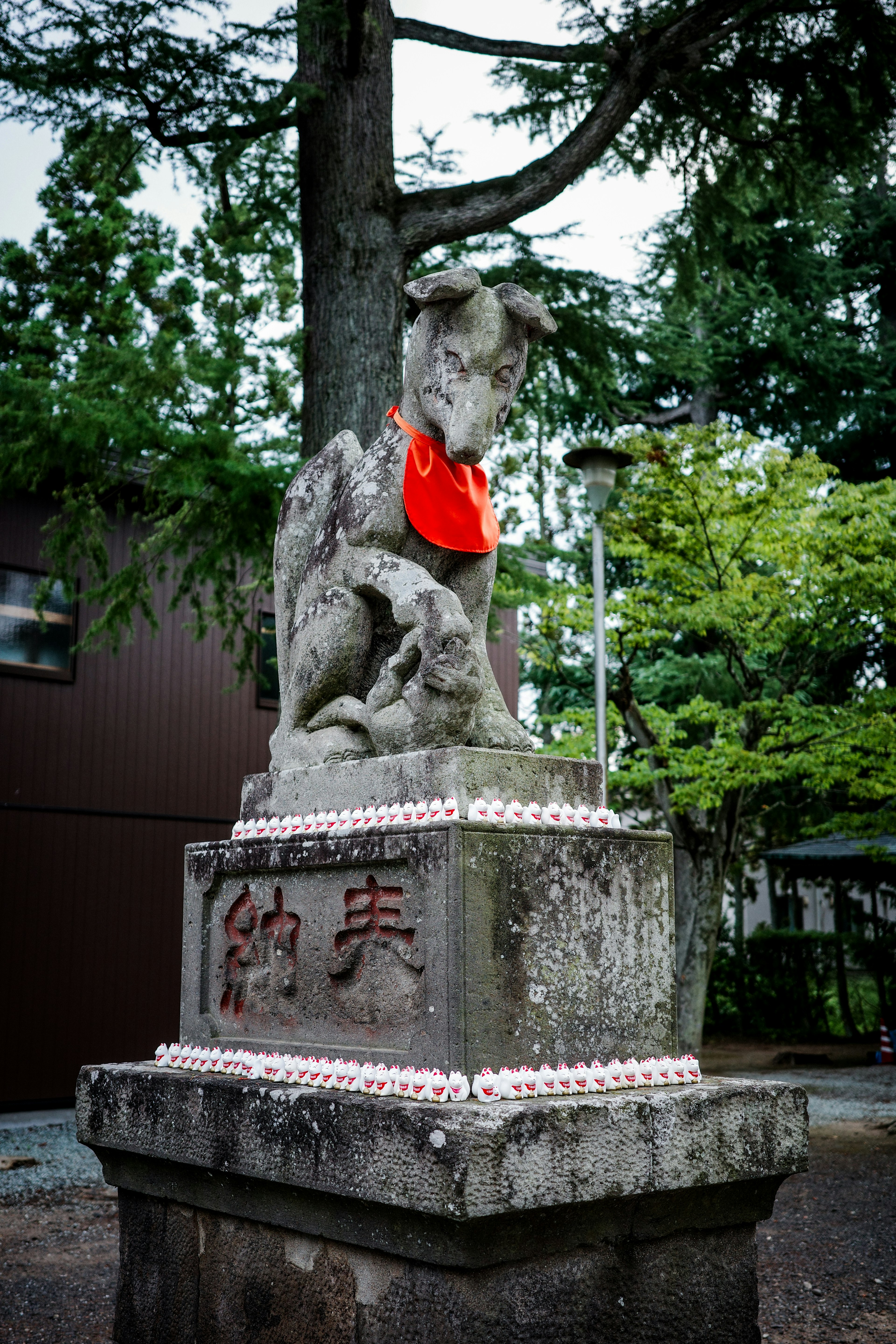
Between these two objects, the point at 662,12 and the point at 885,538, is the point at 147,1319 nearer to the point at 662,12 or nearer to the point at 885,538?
the point at 885,538

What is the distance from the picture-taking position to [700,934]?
994 centimetres

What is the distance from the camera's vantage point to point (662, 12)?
8.48 metres

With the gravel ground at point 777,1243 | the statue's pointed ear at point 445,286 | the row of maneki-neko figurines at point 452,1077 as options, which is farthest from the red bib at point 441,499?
the gravel ground at point 777,1243

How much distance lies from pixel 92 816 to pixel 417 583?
8.37 m

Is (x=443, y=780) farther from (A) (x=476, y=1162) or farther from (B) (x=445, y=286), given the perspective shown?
(B) (x=445, y=286)

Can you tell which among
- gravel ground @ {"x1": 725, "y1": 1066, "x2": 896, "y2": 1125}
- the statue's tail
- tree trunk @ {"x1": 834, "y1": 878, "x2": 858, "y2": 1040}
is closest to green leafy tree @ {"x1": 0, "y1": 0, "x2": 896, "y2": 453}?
the statue's tail

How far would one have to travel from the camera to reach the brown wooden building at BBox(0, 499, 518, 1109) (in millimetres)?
10547

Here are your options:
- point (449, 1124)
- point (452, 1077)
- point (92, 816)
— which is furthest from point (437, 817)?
point (92, 816)

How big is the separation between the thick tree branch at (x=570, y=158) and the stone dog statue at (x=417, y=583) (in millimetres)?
4918

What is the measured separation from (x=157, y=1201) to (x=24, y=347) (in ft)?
19.5

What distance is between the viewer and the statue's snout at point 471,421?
3.45 metres

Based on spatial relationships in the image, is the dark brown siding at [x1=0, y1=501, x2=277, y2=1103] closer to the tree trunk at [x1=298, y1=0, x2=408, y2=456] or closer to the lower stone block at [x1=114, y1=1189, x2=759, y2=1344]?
the tree trunk at [x1=298, y1=0, x2=408, y2=456]

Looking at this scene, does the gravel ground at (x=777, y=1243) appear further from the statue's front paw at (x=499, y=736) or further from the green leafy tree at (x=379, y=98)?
the green leafy tree at (x=379, y=98)

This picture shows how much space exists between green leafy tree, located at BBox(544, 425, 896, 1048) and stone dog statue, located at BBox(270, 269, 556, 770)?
19.0 feet
